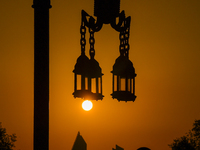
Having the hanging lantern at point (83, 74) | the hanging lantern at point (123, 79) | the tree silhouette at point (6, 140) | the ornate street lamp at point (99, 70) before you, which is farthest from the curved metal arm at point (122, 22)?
the tree silhouette at point (6, 140)

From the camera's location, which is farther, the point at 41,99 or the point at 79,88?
the point at 79,88

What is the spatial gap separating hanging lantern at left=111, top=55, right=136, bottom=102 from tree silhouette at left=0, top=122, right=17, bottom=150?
542 cm

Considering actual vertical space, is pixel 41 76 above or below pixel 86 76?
below

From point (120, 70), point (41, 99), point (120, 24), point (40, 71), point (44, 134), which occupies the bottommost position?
point (44, 134)

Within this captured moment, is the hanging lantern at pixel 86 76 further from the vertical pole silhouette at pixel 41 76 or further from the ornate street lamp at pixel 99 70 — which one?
the vertical pole silhouette at pixel 41 76

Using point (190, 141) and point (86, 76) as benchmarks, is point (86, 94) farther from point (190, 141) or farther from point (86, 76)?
point (190, 141)

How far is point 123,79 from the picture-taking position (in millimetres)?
2664

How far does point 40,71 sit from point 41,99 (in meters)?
0.22

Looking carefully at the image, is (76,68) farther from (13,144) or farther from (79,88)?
(13,144)

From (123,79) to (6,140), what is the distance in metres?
5.68

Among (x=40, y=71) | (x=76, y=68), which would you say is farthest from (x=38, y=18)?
(x=76, y=68)

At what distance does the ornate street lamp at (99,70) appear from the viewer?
2570mm

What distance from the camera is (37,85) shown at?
2.12 metres

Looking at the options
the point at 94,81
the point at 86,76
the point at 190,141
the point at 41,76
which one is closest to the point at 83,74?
the point at 86,76
